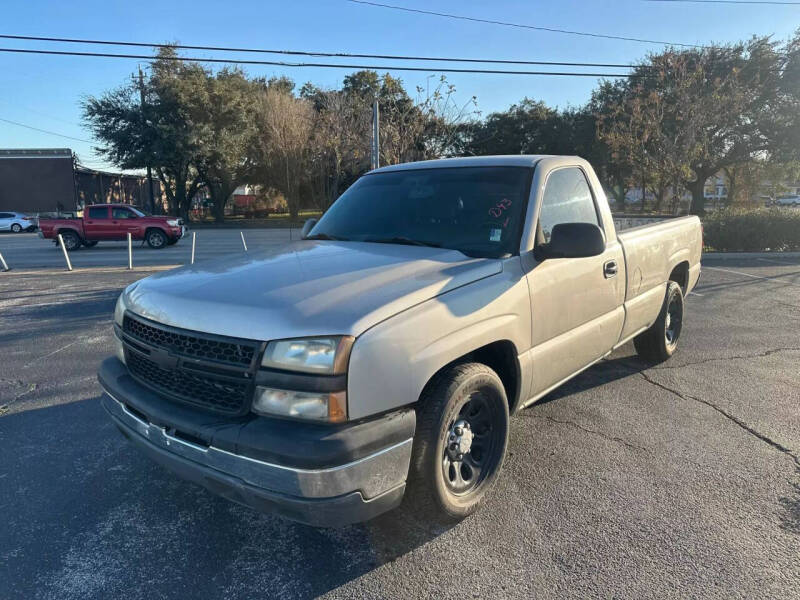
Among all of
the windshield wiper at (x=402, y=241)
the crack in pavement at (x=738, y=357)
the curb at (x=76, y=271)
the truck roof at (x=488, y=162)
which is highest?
the truck roof at (x=488, y=162)

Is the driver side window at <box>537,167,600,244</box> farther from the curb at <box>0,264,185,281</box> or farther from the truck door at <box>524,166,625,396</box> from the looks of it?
the curb at <box>0,264,185,281</box>

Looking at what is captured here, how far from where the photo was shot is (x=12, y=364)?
5742 millimetres

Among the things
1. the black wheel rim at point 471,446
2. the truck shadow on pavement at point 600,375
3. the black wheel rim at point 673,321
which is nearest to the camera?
the black wheel rim at point 471,446

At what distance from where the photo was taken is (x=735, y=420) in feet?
13.8

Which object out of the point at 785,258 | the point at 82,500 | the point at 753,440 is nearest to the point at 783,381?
the point at 753,440

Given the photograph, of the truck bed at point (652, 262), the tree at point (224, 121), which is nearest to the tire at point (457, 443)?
the truck bed at point (652, 262)

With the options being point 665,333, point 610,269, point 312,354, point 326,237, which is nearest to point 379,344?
point 312,354

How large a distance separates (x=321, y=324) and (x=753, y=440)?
11.3 ft

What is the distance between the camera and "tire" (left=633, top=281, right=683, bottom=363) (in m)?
5.26

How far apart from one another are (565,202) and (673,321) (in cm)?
275

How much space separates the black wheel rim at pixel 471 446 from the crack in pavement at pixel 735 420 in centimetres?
216

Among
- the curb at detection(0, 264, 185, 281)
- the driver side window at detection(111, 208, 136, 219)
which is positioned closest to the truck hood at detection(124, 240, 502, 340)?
the curb at detection(0, 264, 185, 281)

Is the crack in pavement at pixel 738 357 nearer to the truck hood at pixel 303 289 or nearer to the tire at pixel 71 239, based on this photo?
the truck hood at pixel 303 289

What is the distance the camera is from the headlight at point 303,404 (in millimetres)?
2145
